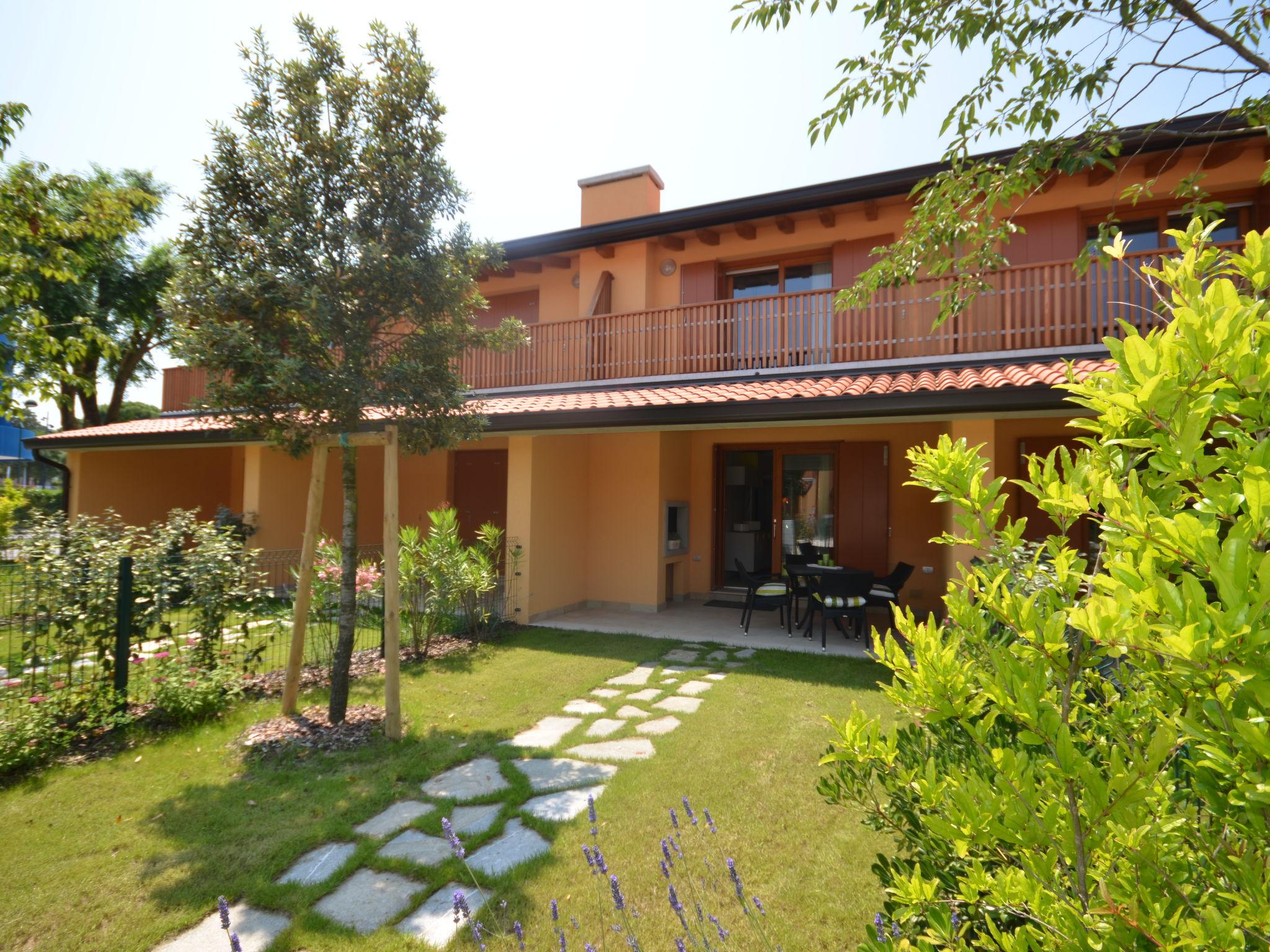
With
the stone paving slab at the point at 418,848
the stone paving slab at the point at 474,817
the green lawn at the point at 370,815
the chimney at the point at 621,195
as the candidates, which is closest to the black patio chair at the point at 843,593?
the green lawn at the point at 370,815

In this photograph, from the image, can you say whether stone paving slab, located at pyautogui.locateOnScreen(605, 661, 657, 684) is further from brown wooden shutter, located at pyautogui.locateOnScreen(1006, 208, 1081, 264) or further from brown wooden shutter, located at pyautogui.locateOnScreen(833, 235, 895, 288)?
Result: brown wooden shutter, located at pyautogui.locateOnScreen(1006, 208, 1081, 264)

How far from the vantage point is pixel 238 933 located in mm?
2602

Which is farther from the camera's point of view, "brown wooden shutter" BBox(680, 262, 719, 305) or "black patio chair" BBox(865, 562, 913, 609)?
"brown wooden shutter" BBox(680, 262, 719, 305)

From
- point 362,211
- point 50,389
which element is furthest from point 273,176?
point 50,389

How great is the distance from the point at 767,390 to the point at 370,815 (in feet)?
20.2

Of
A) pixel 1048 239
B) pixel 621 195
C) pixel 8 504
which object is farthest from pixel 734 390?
pixel 8 504

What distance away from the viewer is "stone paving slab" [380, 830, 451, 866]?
10.3 feet

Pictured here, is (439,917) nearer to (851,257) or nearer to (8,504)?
(851,257)

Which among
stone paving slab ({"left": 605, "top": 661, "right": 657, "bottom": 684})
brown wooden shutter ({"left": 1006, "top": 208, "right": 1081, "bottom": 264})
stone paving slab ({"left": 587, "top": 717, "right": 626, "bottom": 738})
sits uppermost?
brown wooden shutter ({"left": 1006, "top": 208, "right": 1081, "bottom": 264})

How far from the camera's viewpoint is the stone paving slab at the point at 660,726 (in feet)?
16.0

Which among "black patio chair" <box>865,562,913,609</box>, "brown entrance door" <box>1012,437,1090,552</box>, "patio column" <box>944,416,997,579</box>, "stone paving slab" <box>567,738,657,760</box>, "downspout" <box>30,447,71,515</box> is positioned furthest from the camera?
"downspout" <box>30,447,71,515</box>

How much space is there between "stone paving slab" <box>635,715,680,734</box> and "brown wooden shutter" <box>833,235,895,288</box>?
7707mm

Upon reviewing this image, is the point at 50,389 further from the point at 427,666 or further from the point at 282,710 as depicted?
the point at 427,666

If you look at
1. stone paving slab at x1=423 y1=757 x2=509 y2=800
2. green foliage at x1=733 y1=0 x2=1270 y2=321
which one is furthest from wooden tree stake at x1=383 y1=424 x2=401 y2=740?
green foliage at x1=733 y1=0 x2=1270 y2=321
